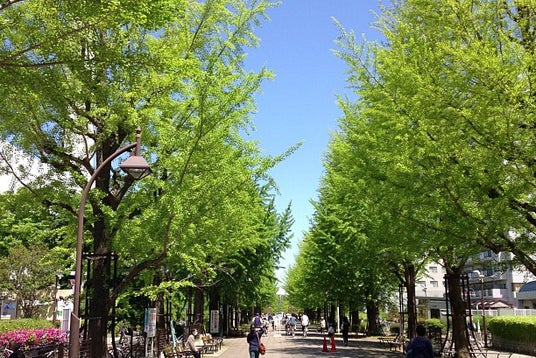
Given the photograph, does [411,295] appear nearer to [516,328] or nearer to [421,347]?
[516,328]

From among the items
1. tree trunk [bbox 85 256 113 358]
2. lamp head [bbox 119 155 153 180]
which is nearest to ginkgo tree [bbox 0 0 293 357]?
tree trunk [bbox 85 256 113 358]

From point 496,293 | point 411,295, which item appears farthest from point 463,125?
point 496,293

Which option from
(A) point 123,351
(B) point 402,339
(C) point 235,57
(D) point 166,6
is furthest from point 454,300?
(D) point 166,6

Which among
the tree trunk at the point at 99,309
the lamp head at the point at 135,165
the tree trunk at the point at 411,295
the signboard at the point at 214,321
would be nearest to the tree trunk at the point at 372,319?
the tree trunk at the point at 411,295

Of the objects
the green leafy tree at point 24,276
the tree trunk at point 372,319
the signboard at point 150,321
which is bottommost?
the tree trunk at point 372,319

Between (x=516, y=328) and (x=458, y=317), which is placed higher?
(x=458, y=317)

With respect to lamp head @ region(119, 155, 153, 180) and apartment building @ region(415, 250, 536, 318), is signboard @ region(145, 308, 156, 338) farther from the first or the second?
apartment building @ region(415, 250, 536, 318)

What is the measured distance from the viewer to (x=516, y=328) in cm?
2377

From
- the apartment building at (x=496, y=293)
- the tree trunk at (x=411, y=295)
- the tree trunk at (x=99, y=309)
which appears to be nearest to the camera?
the tree trunk at (x=99, y=309)

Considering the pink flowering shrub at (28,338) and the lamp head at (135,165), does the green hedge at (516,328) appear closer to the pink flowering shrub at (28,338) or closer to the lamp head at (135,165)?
the lamp head at (135,165)

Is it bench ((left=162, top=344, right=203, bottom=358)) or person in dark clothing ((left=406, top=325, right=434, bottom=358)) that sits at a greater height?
person in dark clothing ((left=406, top=325, right=434, bottom=358))

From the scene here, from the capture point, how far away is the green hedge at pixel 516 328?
876 inches

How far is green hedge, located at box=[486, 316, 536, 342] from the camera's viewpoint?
2225cm

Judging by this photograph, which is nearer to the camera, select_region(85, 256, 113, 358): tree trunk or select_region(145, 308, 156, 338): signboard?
select_region(85, 256, 113, 358): tree trunk
